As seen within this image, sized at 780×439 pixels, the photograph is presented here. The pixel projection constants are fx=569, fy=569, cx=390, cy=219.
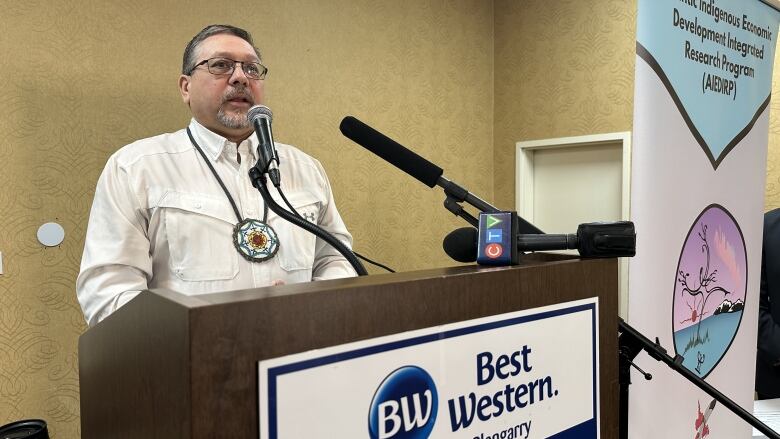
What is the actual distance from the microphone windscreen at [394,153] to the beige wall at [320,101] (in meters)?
1.45

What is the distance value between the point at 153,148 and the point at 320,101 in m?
1.21

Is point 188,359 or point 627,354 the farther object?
point 627,354

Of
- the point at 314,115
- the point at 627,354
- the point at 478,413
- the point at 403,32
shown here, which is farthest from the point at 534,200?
the point at 478,413

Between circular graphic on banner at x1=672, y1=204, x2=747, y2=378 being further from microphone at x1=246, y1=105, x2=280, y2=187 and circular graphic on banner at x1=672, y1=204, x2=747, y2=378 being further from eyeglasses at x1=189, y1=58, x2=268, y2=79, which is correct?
eyeglasses at x1=189, y1=58, x2=268, y2=79

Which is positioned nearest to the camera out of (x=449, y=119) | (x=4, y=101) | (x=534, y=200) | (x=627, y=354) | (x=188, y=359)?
(x=188, y=359)

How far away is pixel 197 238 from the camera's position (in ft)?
4.97

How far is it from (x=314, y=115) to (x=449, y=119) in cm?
97

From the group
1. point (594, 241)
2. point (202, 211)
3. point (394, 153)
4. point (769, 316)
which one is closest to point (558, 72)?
point (769, 316)

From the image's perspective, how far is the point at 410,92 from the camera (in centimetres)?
312

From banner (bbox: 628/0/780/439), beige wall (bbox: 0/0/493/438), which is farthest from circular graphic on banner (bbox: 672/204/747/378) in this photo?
beige wall (bbox: 0/0/493/438)

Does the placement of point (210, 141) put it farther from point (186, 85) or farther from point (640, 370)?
point (640, 370)

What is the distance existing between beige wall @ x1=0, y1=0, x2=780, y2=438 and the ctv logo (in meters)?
1.89

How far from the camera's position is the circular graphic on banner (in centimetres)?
146

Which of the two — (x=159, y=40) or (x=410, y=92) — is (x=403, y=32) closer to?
(x=410, y=92)
